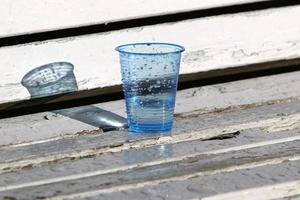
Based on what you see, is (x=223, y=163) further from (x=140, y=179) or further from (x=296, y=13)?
(x=296, y=13)

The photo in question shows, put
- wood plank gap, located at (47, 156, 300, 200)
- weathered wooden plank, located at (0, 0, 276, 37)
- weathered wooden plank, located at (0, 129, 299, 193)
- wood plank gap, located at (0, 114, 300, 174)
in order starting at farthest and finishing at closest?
weathered wooden plank, located at (0, 0, 276, 37), wood plank gap, located at (0, 114, 300, 174), weathered wooden plank, located at (0, 129, 299, 193), wood plank gap, located at (47, 156, 300, 200)

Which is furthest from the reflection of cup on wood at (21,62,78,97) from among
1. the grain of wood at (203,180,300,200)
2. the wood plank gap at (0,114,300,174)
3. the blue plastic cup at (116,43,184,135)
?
the grain of wood at (203,180,300,200)

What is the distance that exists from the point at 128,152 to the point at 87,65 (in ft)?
2.16

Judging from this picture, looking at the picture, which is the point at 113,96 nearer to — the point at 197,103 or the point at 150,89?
the point at 197,103

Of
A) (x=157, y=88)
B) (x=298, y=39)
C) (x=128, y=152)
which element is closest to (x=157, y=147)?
(x=128, y=152)

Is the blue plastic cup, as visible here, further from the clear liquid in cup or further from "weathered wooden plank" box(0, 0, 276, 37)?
"weathered wooden plank" box(0, 0, 276, 37)

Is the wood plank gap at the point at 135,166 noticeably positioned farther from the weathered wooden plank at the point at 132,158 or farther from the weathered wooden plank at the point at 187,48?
the weathered wooden plank at the point at 187,48

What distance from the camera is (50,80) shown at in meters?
2.28

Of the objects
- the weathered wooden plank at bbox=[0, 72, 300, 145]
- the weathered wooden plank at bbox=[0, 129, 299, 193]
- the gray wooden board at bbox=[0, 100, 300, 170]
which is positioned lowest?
the weathered wooden plank at bbox=[0, 72, 300, 145]

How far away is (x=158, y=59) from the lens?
1.84m

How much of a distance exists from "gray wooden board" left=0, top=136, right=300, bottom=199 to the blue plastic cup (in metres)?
0.24

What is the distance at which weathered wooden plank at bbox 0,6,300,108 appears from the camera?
223 centimetres

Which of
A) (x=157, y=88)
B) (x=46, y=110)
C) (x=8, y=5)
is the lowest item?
(x=46, y=110)

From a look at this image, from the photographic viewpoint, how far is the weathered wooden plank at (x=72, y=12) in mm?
2191
